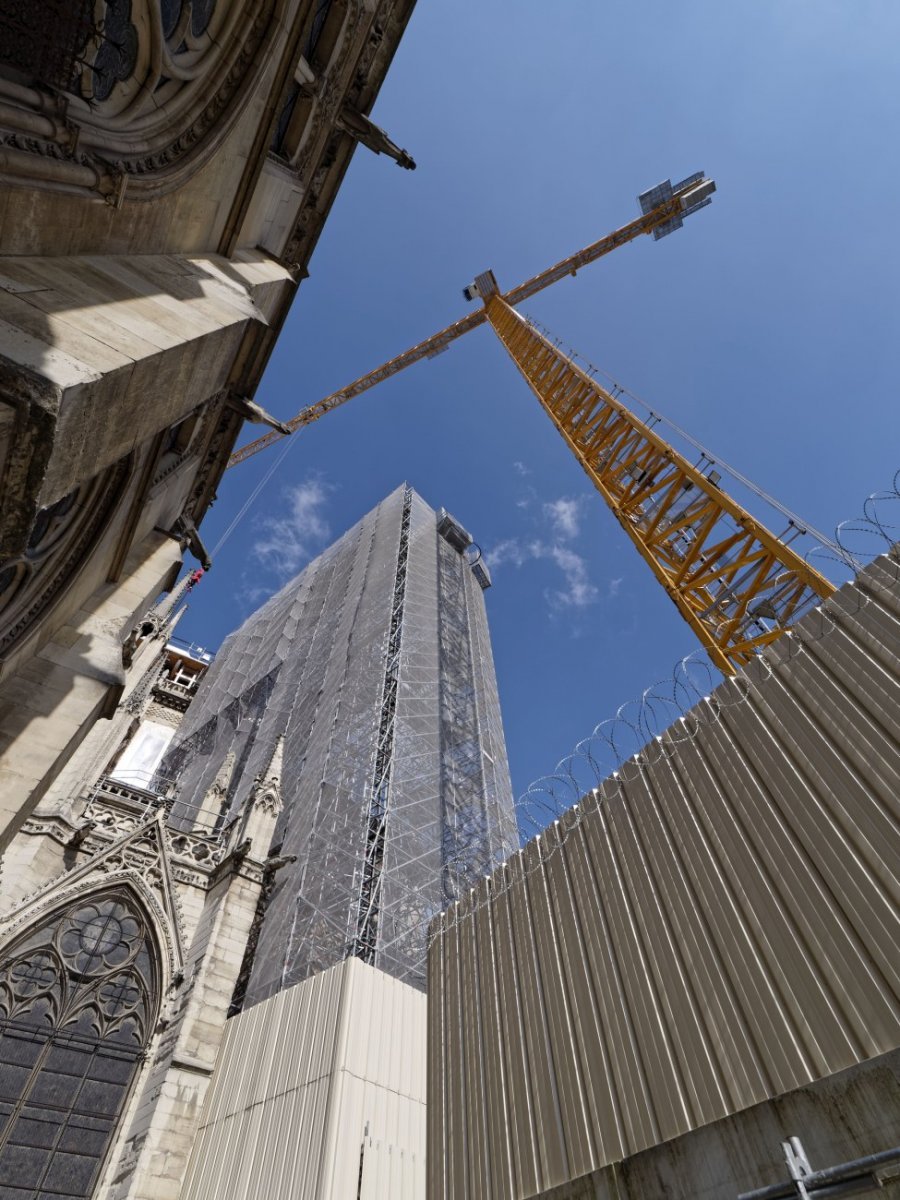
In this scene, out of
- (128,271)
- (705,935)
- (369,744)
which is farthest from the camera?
(369,744)

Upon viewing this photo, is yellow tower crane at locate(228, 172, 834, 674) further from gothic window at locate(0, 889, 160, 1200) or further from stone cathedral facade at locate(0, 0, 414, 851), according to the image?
gothic window at locate(0, 889, 160, 1200)

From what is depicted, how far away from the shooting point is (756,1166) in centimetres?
404

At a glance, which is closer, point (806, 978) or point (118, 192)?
point (806, 978)

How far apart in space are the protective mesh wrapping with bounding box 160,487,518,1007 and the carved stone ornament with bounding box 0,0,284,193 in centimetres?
1265

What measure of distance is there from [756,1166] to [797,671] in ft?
11.5

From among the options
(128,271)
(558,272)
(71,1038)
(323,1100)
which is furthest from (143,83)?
(558,272)

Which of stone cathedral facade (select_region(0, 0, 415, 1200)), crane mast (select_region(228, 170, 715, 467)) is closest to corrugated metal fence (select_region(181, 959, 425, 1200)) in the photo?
stone cathedral facade (select_region(0, 0, 415, 1200))

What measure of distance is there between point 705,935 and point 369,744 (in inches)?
567

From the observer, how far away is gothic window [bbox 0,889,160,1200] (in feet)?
34.5

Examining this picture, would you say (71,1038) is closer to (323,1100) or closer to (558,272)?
(323,1100)

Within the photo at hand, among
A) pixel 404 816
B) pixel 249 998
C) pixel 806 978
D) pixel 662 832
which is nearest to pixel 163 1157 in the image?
pixel 249 998

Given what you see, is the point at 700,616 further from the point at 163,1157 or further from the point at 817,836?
the point at 163,1157

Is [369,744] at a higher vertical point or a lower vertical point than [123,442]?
higher

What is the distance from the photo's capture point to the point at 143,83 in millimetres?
6207
